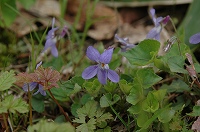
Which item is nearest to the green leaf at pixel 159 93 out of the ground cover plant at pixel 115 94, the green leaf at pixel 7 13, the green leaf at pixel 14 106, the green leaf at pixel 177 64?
the ground cover plant at pixel 115 94

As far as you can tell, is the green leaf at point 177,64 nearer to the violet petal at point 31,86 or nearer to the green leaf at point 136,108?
the green leaf at point 136,108

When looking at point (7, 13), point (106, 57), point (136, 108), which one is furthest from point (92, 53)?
point (7, 13)

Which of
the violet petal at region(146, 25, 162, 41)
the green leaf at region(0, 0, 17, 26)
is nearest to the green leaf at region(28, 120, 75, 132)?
the violet petal at region(146, 25, 162, 41)

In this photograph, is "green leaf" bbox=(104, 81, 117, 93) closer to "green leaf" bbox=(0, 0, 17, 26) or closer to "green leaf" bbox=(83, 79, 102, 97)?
"green leaf" bbox=(83, 79, 102, 97)

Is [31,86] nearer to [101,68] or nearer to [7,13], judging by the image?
[101,68]

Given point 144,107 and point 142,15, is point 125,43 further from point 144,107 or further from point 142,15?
point 142,15

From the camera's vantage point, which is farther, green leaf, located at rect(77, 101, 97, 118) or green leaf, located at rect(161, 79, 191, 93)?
green leaf, located at rect(161, 79, 191, 93)
